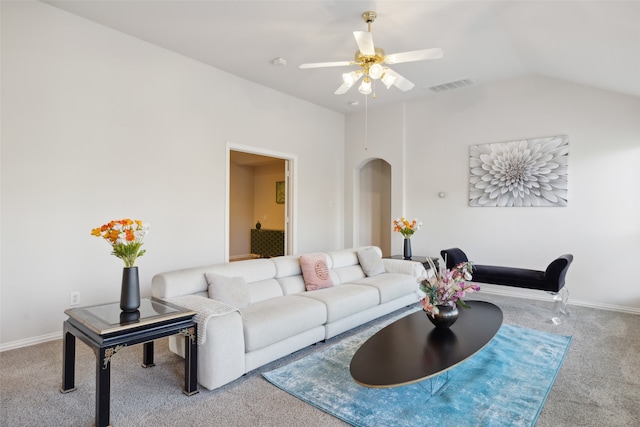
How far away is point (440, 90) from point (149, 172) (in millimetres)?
4435

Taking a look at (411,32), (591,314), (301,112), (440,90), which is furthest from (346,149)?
(591,314)

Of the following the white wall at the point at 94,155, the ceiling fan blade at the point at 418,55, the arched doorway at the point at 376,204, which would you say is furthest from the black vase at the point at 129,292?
the arched doorway at the point at 376,204

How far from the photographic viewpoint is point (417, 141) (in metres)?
6.21

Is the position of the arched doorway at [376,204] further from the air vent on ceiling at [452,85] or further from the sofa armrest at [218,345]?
the sofa armrest at [218,345]

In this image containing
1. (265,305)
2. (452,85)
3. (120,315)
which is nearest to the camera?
(120,315)

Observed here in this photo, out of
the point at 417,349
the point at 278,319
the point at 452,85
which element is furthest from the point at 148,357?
the point at 452,85

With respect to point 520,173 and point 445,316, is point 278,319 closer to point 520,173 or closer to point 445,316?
point 445,316

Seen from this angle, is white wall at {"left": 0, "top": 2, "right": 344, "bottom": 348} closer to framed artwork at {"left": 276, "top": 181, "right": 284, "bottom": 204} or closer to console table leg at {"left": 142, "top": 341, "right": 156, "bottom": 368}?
console table leg at {"left": 142, "top": 341, "right": 156, "bottom": 368}

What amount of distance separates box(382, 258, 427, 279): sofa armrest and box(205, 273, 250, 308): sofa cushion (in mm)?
2325

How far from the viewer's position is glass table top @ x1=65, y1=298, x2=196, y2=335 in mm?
2115

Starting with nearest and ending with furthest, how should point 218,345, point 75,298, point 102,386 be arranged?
point 102,386 → point 218,345 → point 75,298

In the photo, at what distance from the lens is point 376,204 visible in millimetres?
7645

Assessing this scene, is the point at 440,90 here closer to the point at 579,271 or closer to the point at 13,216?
the point at 579,271

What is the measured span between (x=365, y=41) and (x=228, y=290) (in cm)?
238
